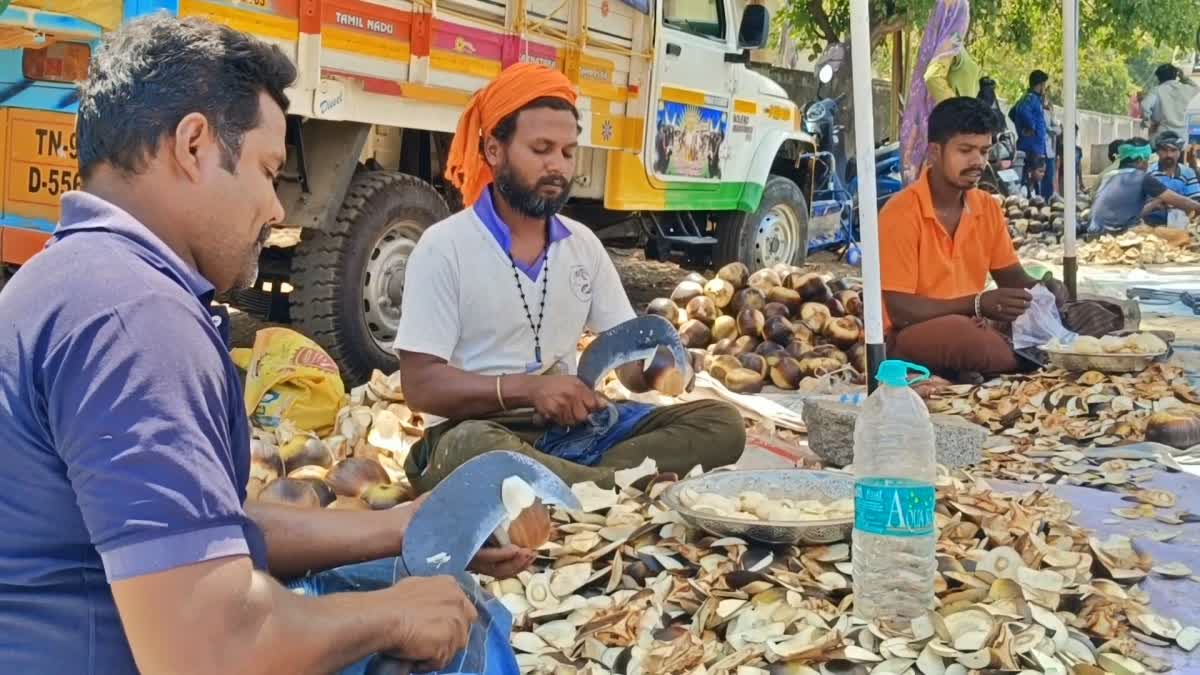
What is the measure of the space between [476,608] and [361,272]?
160 inches

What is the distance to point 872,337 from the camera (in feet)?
12.3

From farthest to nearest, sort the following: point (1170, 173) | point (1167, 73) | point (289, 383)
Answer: point (1167, 73), point (1170, 173), point (289, 383)

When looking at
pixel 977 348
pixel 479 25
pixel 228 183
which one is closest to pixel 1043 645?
pixel 228 183

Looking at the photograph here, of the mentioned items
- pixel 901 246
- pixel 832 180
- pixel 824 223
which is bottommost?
pixel 901 246

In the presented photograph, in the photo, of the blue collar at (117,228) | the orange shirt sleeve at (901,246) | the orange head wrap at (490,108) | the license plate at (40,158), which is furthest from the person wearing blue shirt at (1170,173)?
the blue collar at (117,228)

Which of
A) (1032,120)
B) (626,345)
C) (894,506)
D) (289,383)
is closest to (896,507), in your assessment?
(894,506)

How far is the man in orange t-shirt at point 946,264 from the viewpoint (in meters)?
4.93

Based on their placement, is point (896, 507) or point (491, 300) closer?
point (896, 507)

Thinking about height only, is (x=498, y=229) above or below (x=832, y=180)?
below

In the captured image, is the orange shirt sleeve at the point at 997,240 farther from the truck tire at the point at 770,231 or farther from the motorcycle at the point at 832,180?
the motorcycle at the point at 832,180

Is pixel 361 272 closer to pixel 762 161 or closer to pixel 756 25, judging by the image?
pixel 756 25

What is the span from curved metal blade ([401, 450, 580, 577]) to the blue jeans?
48 mm

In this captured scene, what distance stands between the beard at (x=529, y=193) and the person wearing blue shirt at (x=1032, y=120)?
13.9 meters

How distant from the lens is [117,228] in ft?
4.50
